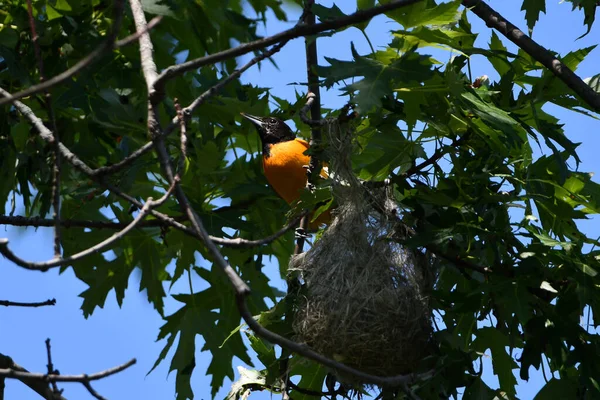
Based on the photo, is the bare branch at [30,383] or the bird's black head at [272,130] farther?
the bird's black head at [272,130]

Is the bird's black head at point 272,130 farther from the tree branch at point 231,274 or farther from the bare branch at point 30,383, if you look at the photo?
the tree branch at point 231,274

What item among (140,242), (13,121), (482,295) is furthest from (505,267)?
(13,121)

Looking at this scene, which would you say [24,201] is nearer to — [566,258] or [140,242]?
[140,242]

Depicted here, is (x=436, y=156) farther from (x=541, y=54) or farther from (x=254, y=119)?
(x=254, y=119)

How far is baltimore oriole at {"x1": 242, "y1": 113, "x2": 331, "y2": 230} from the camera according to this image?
4.27m

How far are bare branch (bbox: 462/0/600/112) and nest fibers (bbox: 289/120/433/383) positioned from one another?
81 cm

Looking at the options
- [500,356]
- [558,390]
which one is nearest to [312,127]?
[500,356]

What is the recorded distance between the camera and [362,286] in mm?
3322

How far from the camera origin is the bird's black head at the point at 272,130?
171 inches

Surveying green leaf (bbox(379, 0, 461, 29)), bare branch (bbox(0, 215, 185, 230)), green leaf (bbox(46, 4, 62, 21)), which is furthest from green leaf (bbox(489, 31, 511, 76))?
green leaf (bbox(46, 4, 62, 21))

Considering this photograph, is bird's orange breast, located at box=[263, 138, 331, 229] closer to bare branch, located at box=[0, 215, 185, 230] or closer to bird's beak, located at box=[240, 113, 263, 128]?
bird's beak, located at box=[240, 113, 263, 128]

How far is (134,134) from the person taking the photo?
402cm

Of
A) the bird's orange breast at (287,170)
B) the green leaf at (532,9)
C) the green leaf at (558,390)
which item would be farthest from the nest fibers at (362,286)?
the green leaf at (532,9)

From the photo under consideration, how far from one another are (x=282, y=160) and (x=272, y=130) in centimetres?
27
